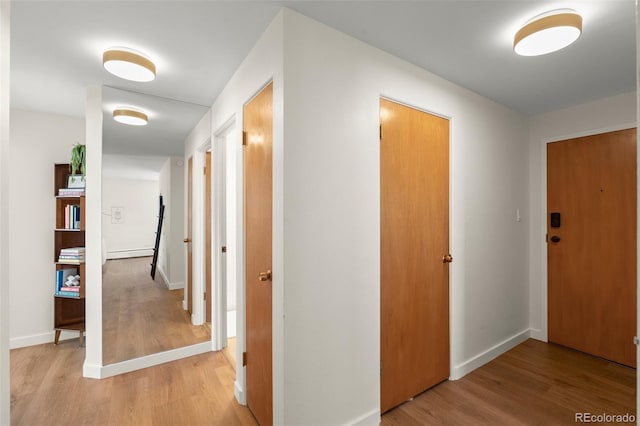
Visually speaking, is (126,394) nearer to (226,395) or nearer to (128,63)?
(226,395)

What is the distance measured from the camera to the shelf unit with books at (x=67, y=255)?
281 centimetres

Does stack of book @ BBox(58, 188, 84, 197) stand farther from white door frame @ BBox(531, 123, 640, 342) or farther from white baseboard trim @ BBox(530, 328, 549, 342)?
white baseboard trim @ BBox(530, 328, 549, 342)

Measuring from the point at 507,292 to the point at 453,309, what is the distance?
93 centimetres

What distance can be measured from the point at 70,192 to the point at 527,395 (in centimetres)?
426

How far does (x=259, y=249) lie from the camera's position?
179cm

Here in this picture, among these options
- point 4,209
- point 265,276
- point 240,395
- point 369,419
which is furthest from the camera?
point 240,395

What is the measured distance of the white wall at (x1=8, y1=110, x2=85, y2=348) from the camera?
291cm

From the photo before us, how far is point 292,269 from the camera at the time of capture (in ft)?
4.90

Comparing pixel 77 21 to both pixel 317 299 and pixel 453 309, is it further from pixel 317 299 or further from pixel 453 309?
pixel 453 309

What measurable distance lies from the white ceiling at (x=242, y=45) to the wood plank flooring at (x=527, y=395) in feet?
7.71

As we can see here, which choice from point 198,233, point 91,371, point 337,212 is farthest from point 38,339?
point 337,212

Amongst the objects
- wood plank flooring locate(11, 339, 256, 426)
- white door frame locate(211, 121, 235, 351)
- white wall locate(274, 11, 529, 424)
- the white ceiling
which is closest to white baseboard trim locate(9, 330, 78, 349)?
wood plank flooring locate(11, 339, 256, 426)

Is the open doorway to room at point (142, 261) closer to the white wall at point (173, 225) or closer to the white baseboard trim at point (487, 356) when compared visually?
the white wall at point (173, 225)

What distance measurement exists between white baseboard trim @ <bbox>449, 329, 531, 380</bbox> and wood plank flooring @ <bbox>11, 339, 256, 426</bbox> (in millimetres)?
1610
